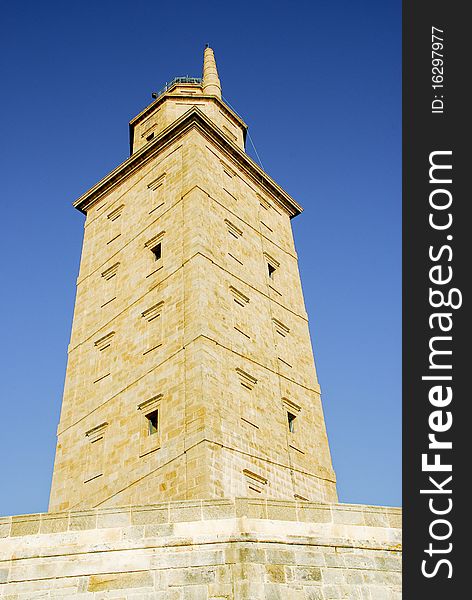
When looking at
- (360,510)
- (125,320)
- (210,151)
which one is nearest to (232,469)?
(360,510)

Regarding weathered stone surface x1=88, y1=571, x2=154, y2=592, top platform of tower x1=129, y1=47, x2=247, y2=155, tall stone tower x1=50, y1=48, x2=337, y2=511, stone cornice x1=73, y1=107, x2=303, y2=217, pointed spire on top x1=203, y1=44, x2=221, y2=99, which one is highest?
pointed spire on top x1=203, y1=44, x2=221, y2=99

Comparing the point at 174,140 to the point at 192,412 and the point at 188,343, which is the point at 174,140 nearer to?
the point at 188,343

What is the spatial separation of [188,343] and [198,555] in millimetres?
10333

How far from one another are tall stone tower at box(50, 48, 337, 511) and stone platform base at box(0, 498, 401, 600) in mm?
5557

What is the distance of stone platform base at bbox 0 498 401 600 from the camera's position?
1209cm

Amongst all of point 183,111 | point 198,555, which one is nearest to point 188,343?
point 198,555

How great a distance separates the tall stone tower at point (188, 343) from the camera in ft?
67.7

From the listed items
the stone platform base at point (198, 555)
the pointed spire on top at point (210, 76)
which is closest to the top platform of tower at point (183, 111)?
the pointed spire on top at point (210, 76)

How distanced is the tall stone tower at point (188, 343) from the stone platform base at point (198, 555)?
5.56 m

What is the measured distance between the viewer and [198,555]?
1237cm

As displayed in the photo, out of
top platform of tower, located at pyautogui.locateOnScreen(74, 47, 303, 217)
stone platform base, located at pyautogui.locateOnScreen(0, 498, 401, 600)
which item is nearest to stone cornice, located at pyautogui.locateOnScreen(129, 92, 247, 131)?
top platform of tower, located at pyautogui.locateOnScreen(74, 47, 303, 217)

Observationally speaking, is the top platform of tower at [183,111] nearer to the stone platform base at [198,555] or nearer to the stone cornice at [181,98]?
the stone cornice at [181,98]

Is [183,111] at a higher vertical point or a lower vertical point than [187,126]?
higher

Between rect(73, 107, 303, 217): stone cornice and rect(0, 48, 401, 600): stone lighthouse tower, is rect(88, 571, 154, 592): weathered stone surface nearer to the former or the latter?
rect(0, 48, 401, 600): stone lighthouse tower
